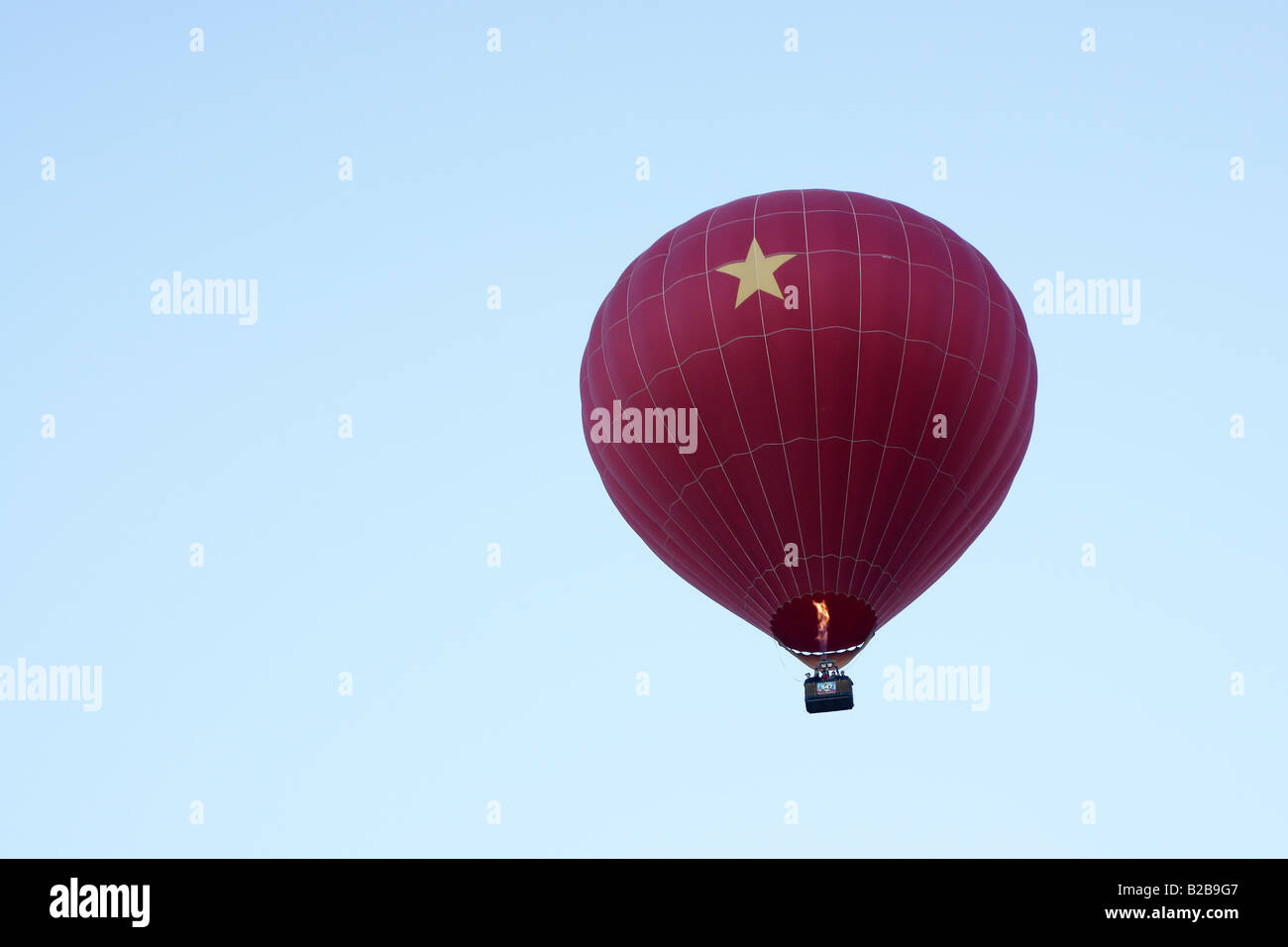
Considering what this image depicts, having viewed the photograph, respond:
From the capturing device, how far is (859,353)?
2839 centimetres

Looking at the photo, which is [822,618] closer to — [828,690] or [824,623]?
[824,623]

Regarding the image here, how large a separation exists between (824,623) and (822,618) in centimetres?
8

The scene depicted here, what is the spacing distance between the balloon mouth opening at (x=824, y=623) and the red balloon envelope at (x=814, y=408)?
→ 2cm

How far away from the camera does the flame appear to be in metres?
28.3

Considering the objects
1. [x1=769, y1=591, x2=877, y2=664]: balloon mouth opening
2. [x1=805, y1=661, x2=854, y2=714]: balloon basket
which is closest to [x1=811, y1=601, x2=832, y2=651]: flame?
[x1=769, y1=591, x2=877, y2=664]: balloon mouth opening

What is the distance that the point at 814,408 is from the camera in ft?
92.9

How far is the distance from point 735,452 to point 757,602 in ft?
7.78

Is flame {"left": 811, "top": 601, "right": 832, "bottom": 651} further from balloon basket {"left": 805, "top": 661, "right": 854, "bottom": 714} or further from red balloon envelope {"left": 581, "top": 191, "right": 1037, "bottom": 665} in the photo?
balloon basket {"left": 805, "top": 661, "right": 854, "bottom": 714}

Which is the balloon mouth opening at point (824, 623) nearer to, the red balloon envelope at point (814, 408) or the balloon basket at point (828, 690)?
the red balloon envelope at point (814, 408)

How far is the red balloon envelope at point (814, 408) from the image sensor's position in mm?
28359

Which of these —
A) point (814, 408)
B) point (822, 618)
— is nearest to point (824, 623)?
point (822, 618)
